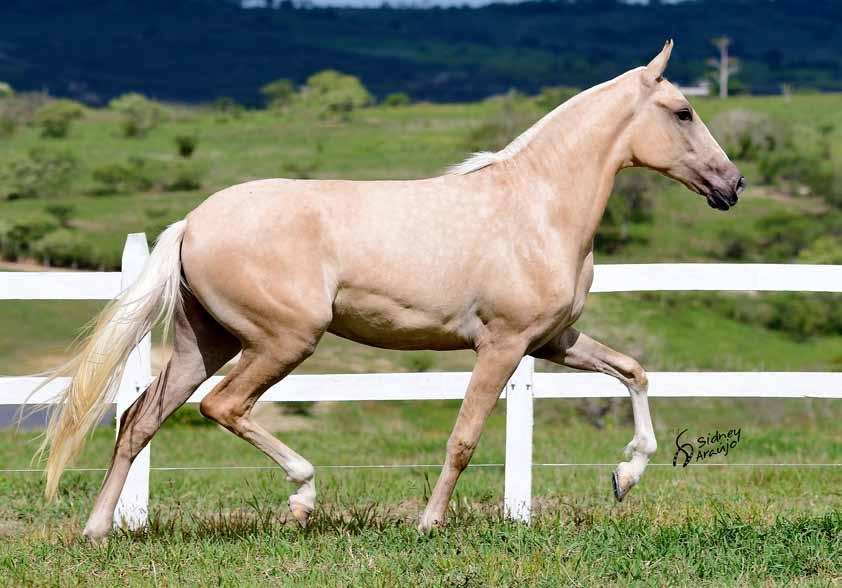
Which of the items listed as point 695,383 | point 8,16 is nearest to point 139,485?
point 695,383

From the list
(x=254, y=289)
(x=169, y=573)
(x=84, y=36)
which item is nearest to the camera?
(x=169, y=573)

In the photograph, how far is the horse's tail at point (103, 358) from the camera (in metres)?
5.10

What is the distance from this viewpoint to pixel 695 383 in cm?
680

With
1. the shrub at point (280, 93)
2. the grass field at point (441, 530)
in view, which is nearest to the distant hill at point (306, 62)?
the shrub at point (280, 93)

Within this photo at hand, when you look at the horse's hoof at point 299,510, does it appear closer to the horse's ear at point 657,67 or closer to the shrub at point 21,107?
the horse's ear at point 657,67

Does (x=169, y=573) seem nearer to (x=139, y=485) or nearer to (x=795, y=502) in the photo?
(x=139, y=485)

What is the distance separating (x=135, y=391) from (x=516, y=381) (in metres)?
2.03

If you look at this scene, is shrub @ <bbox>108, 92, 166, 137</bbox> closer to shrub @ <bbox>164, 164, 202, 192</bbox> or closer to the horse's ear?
shrub @ <bbox>164, 164, 202, 192</bbox>

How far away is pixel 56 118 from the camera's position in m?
117

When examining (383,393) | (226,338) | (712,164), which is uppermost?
(712,164)

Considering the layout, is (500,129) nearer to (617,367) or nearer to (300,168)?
(300,168)

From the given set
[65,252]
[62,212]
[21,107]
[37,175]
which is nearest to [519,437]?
[65,252]

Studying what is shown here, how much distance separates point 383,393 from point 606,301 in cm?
5205
